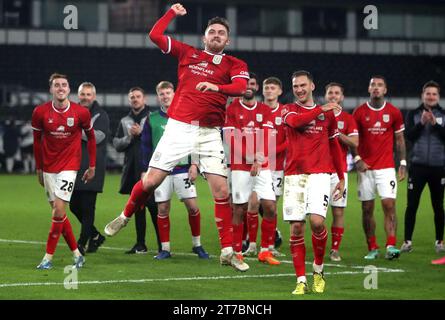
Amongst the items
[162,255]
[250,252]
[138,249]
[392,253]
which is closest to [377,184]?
[392,253]

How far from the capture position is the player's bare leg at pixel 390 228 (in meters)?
13.5

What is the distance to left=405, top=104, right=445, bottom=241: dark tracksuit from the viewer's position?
14844mm

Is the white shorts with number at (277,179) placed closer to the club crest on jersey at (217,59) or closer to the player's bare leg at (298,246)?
the club crest on jersey at (217,59)

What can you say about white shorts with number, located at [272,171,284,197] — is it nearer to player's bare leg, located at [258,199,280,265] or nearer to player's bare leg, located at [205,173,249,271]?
player's bare leg, located at [258,199,280,265]

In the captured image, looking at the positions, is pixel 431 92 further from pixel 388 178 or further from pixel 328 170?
pixel 328 170

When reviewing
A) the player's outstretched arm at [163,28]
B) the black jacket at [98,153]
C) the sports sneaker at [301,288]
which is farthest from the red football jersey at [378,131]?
the sports sneaker at [301,288]

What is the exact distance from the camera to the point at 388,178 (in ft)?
46.2

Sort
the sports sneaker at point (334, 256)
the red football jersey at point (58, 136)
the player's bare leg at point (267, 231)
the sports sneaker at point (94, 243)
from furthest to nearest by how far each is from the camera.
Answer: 1. the sports sneaker at point (94, 243)
2. the sports sneaker at point (334, 256)
3. the player's bare leg at point (267, 231)
4. the red football jersey at point (58, 136)

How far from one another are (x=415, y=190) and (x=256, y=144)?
2.58 metres

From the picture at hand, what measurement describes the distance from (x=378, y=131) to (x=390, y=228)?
4.16 ft

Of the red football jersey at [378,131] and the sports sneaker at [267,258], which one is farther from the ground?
the red football jersey at [378,131]

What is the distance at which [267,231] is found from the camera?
13656 mm

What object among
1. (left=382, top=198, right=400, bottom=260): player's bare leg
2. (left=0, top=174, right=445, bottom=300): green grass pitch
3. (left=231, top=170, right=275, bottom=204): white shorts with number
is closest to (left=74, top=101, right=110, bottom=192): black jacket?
(left=0, top=174, right=445, bottom=300): green grass pitch

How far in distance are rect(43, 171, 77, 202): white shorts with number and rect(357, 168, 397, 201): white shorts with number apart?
402cm
